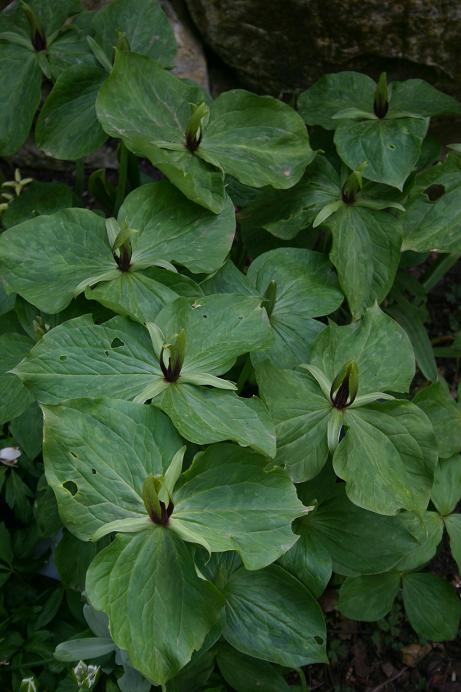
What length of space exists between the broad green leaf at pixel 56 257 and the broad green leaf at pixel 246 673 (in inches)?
28.2

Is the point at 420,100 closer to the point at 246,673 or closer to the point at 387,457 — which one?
the point at 387,457

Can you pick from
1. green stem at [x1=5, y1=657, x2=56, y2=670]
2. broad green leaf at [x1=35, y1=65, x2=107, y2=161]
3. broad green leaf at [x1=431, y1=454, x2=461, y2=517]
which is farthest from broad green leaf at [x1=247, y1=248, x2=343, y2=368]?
green stem at [x1=5, y1=657, x2=56, y2=670]

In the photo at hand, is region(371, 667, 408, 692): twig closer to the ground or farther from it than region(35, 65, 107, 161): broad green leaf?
closer to the ground

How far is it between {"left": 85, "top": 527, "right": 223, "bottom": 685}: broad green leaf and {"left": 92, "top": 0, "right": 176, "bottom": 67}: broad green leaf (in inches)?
43.2

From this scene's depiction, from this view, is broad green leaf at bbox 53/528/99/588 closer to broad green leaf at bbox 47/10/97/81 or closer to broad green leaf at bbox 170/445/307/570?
broad green leaf at bbox 170/445/307/570

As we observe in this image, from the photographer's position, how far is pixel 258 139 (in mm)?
1538

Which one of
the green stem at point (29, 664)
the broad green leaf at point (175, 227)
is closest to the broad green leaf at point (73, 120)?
the broad green leaf at point (175, 227)

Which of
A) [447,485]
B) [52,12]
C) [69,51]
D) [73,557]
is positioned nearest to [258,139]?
[69,51]

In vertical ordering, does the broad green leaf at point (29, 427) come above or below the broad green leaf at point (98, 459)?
below

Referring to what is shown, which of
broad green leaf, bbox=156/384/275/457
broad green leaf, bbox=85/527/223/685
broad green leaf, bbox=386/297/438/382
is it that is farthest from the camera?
broad green leaf, bbox=386/297/438/382

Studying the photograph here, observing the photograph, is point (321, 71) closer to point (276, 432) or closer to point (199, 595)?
point (276, 432)

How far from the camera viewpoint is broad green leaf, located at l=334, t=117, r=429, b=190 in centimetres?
153

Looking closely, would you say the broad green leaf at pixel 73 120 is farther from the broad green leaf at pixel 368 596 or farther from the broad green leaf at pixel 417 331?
the broad green leaf at pixel 368 596

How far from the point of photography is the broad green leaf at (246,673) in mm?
1383
